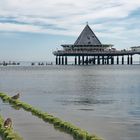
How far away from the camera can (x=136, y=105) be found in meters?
41.8

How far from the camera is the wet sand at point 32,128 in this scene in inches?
1006

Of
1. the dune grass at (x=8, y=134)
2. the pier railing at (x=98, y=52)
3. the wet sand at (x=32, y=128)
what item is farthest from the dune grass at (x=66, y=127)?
the pier railing at (x=98, y=52)

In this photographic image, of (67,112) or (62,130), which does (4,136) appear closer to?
(62,130)

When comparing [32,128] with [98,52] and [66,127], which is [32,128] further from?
[98,52]

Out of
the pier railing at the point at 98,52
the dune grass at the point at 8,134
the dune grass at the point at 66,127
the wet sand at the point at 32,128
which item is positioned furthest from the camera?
the pier railing at the point at 98,52

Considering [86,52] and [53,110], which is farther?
[86,52]

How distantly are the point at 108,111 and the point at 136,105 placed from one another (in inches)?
203

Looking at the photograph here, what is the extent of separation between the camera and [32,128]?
93.0 feet

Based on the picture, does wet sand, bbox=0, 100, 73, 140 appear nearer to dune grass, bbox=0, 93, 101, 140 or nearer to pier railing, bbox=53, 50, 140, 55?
dune grass, bbox=0, 93, 101, 140

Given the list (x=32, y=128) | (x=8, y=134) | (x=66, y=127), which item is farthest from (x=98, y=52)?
(x=8, y=134)

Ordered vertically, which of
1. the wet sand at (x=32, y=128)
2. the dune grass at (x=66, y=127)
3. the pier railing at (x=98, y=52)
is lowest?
the wet sand at (x=32, y=128)

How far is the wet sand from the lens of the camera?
25.6m

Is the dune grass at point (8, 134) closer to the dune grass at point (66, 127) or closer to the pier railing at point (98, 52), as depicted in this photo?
the dune grass at point (66, 127)

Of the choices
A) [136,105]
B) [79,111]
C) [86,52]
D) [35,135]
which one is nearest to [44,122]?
[35,135]
